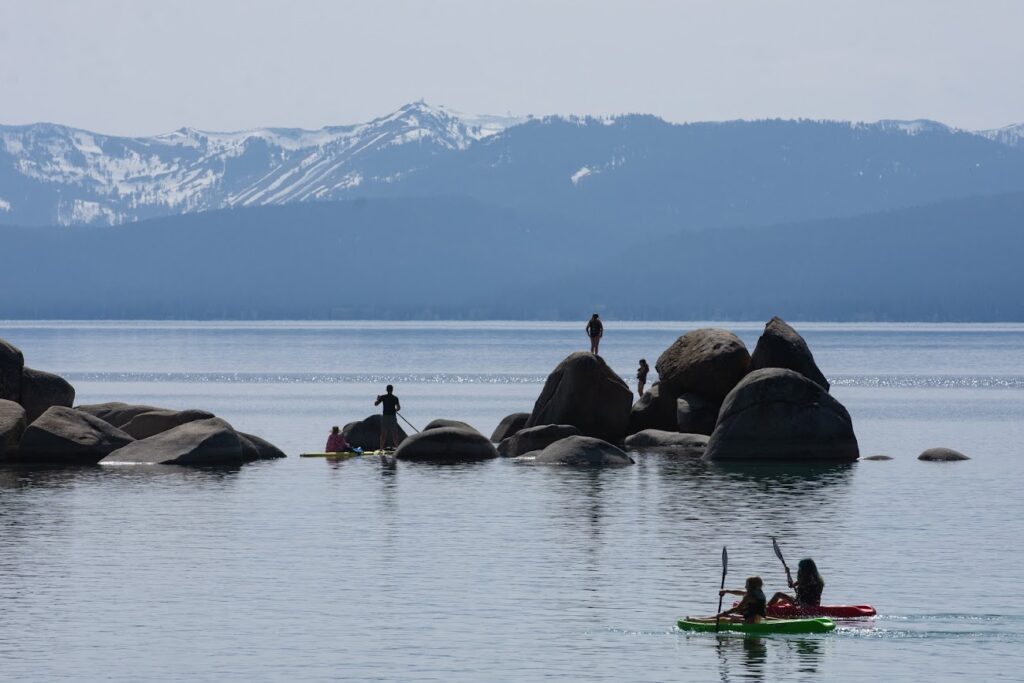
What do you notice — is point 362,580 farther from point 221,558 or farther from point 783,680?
point 783,680

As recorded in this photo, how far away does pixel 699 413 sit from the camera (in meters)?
56.4

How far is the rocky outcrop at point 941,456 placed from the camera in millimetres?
55969

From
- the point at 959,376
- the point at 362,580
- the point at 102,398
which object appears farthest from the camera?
the point at 959,376

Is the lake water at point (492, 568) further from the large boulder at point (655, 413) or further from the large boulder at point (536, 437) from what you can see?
the large boulder at point (655, 413)

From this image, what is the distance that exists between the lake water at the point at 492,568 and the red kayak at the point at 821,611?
287 mm

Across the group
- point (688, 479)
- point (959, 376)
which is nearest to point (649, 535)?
point (688, 479)

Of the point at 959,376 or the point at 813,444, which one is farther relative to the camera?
the point at 959,376

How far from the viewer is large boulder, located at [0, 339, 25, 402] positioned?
172 feet

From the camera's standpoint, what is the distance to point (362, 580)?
2975cm

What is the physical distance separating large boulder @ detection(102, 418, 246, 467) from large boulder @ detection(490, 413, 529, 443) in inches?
463

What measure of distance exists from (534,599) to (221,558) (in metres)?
7.19

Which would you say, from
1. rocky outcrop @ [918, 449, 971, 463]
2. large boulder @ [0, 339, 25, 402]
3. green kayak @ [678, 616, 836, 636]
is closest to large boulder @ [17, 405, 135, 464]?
large boulder @ [0, 339, 25, 402]

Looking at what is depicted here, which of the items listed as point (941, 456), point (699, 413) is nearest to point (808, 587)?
point (699, 413)

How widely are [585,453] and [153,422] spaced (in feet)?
44.9
